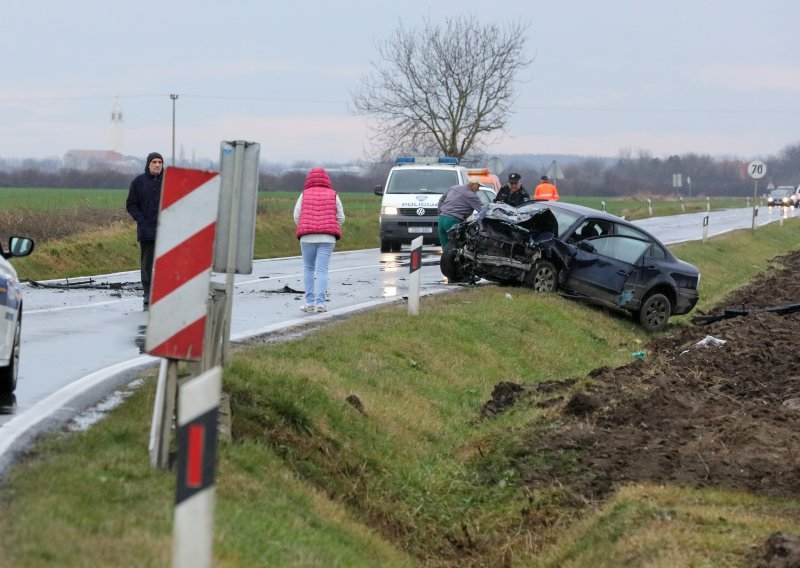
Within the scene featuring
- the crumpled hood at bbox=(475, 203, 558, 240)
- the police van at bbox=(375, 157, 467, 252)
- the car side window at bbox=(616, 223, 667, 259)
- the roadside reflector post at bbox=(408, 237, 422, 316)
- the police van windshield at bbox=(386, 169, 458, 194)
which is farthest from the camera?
the police van windshield at bbox=(386, 169, 458, 194)

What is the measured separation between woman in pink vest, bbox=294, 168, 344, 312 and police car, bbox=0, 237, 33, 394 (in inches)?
270

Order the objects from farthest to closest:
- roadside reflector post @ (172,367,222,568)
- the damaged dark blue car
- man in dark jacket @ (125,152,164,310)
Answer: the damaged dark blue car < man in dark jacket @ (125,152,164,310) < roadside reflector post @ (172,367,222,568)

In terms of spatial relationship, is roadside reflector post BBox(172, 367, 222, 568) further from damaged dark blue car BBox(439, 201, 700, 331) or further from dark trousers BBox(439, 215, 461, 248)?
dark trousers BBox(439, 215, 461, 248)

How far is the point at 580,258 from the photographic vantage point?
68.2 feet

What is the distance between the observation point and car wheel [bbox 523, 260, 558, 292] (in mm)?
21094

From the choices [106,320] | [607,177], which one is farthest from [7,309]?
[607,177]

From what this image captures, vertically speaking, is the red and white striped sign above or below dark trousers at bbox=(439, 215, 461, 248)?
above

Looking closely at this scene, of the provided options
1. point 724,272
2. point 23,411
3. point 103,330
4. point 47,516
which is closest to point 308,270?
point 103,330

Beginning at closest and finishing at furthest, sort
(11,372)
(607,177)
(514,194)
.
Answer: (11,372)
(514,194)
(607,177)

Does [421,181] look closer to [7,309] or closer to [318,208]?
[318,208]

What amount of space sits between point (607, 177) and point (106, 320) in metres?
127

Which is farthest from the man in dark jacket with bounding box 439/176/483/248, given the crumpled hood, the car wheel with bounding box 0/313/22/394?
the car wheel with bounding box 0/313/22/394

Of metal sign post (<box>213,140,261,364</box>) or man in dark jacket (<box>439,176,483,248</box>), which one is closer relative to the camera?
metal sign post (<box>213,140,261,364</box>)

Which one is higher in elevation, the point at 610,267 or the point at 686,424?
Answer: the point at 610,267
